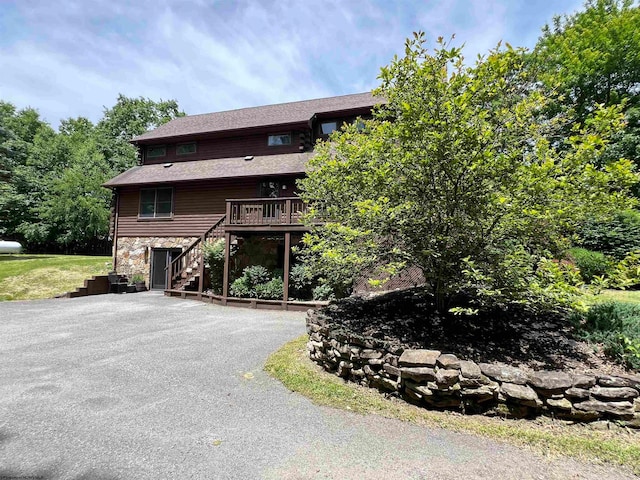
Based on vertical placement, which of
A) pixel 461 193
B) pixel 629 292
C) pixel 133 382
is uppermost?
pixel 461 193

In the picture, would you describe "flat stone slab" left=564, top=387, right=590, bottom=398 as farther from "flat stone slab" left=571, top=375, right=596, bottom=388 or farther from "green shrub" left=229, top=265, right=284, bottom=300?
"green shrub" left=229, top=265, right=284, bottom=300

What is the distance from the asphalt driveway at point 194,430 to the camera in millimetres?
2691

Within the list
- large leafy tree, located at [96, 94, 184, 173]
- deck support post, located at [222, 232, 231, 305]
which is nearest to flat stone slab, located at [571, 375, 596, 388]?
deck support post, located at [222, 232, 231, 305]

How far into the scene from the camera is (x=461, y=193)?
14.4ft

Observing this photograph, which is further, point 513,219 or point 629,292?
point 629,292

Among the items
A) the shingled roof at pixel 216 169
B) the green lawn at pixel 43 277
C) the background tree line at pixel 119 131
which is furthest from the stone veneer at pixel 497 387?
the green lawn at pixel 43 277

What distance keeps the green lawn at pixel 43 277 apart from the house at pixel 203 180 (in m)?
1.58

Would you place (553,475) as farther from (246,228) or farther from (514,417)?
(246,228)

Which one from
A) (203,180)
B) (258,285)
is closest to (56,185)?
(203,180)

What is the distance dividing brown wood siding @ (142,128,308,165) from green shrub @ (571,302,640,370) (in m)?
13.0

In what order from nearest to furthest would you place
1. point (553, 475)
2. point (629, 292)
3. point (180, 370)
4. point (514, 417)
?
point (553, 475)
point (514, 417)
point (180, 370)
point (629, 292)

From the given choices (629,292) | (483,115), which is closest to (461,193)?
(483,115)

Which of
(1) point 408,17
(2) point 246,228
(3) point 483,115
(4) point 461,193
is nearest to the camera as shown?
(3) point 483,115

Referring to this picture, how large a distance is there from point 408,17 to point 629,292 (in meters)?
9.00
